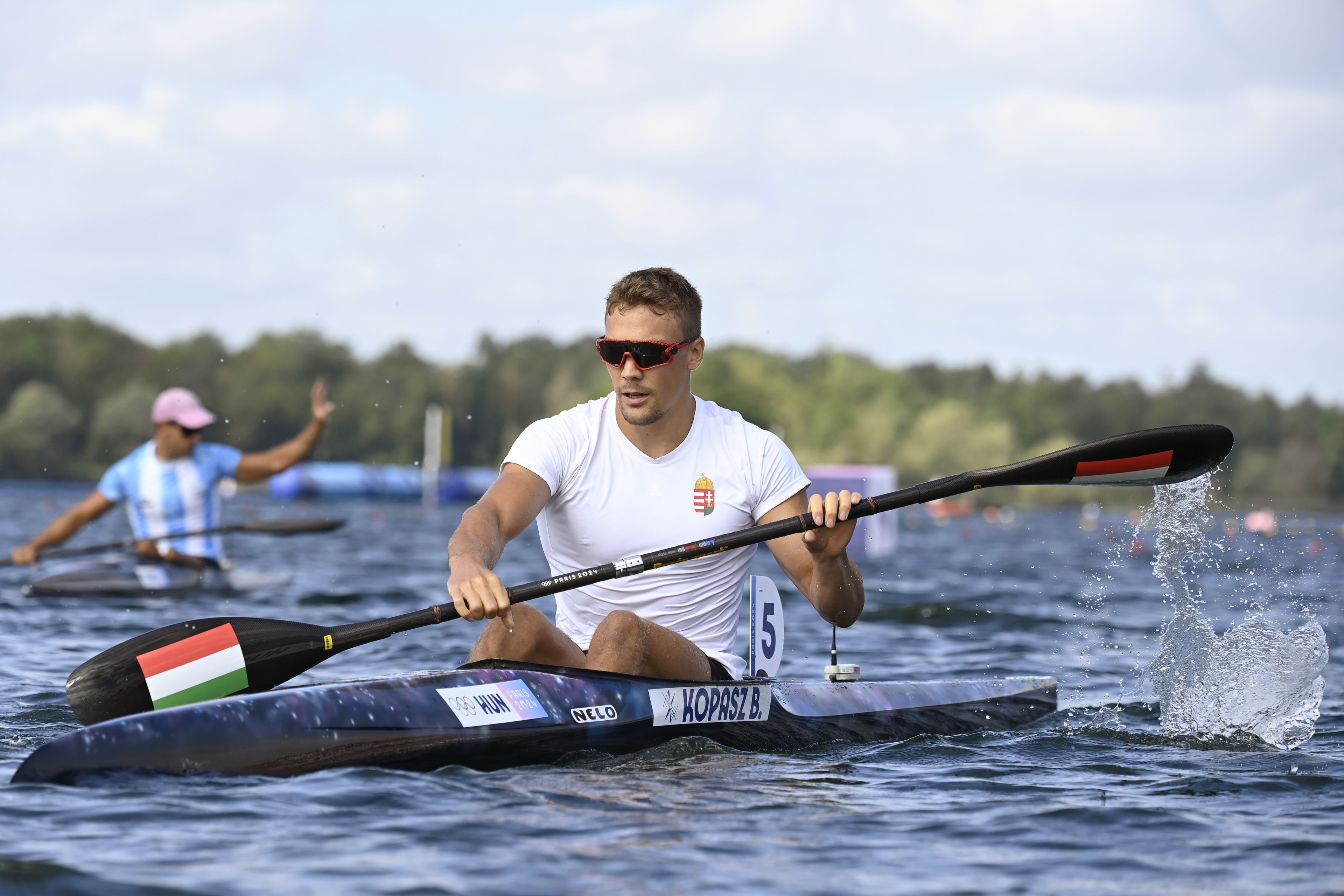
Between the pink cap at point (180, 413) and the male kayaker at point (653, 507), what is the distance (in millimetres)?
6120

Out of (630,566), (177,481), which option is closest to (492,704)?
(630,566)

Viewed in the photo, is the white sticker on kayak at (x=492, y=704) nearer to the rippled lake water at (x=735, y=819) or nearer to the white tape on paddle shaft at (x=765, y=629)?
the rippled lake water at (x=735, y=819)

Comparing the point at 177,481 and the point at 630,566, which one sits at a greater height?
the point at 177,481

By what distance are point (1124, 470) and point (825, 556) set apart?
5.72 ft

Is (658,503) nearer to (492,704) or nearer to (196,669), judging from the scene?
(492,704)

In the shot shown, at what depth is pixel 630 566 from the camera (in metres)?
5.09

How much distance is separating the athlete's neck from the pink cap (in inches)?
247

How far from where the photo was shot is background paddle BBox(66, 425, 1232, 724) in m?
4.96

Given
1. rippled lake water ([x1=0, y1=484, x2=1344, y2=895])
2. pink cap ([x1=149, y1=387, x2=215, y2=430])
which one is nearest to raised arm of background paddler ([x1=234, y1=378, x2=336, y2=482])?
pink cap ([x1=149, y1=387, x2=215, y2=430])

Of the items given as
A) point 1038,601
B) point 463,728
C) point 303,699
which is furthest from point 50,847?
point 1038,601

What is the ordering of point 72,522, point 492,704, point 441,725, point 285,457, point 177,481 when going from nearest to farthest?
point 441,725
point 492,704
point 72,522
point 285,457
point 177,481

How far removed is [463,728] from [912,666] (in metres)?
5.04

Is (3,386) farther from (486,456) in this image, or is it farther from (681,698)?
(681,698)

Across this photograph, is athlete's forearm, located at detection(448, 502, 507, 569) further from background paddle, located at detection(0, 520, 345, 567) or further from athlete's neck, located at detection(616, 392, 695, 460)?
background paddle, located at detection(0, 520, 345, 567)
